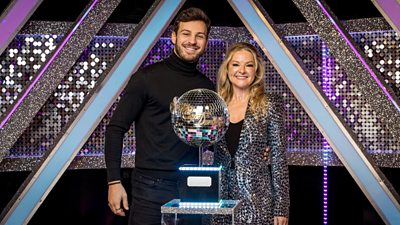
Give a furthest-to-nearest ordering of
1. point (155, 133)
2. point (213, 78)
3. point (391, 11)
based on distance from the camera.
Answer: point (213, 78), point (391, 11), point (155, 133)

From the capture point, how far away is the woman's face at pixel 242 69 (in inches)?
114

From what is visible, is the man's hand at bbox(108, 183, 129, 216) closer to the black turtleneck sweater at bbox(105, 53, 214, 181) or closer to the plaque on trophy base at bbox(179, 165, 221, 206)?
the black turtleneck sweater at bbox(105, 53, 214, 181)

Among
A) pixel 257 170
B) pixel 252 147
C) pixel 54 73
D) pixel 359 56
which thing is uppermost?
pixel 359 56

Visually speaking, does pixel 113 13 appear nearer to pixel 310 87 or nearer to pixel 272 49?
pixel 272 49

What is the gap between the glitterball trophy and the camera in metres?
2.33

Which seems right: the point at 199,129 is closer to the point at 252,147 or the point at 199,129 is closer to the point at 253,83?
the point at 252,147

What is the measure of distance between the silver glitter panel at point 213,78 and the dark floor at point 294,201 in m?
0.30

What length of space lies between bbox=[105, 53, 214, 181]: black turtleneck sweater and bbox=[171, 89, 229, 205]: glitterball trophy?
53 centimetres

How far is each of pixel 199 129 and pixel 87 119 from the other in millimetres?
1489

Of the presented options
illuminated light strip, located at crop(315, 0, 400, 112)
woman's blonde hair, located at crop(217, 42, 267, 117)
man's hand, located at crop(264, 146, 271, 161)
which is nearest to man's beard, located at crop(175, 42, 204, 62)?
woman's blonde hair, located at crop(217, 42, 267, 117)

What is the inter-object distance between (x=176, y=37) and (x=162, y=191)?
70 centimetres

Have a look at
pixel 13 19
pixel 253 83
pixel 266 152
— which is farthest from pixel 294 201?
pixel 13 19

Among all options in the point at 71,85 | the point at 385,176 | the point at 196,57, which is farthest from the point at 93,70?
the point at 385,176

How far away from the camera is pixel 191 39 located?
9.34ft
